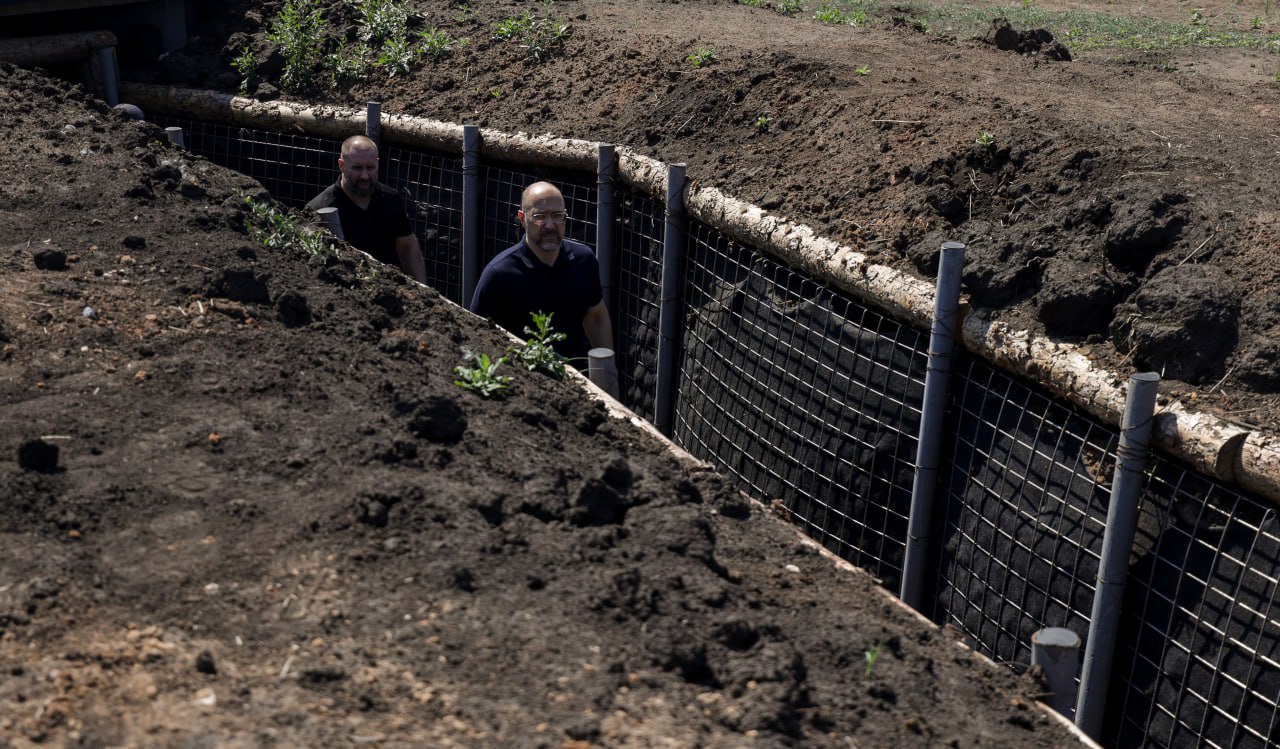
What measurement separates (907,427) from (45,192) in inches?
171

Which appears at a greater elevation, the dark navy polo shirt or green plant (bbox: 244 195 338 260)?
green plant (bbox: 244 195 338 260)

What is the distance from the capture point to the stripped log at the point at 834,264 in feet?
14.8

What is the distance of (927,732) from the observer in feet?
11.0

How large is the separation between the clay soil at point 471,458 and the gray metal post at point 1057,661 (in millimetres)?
113

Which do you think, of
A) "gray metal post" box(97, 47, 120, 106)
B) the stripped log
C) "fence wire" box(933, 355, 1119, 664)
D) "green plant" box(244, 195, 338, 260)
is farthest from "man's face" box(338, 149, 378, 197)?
"fence wire" box(933, 355, 1119, 664)

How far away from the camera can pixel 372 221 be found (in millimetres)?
8328

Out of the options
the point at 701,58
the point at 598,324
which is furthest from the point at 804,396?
the point at 701,58

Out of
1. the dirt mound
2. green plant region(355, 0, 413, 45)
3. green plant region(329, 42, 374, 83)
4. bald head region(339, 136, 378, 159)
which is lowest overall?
the dirt mound

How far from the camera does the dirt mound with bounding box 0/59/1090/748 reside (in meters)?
3.19

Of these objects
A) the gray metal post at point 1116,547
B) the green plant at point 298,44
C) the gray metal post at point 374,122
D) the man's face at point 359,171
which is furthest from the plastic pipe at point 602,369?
the green plant at point 298,44

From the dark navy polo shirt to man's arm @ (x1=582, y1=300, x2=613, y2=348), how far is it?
1.6 inches

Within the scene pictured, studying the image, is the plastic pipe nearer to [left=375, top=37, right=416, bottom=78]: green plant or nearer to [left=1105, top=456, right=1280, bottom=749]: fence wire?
[left=1105, top=456, right=1280, bottom=749]: fence wire

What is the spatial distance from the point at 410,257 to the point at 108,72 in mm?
3867

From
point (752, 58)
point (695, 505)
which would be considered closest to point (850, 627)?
point (695, 505)
